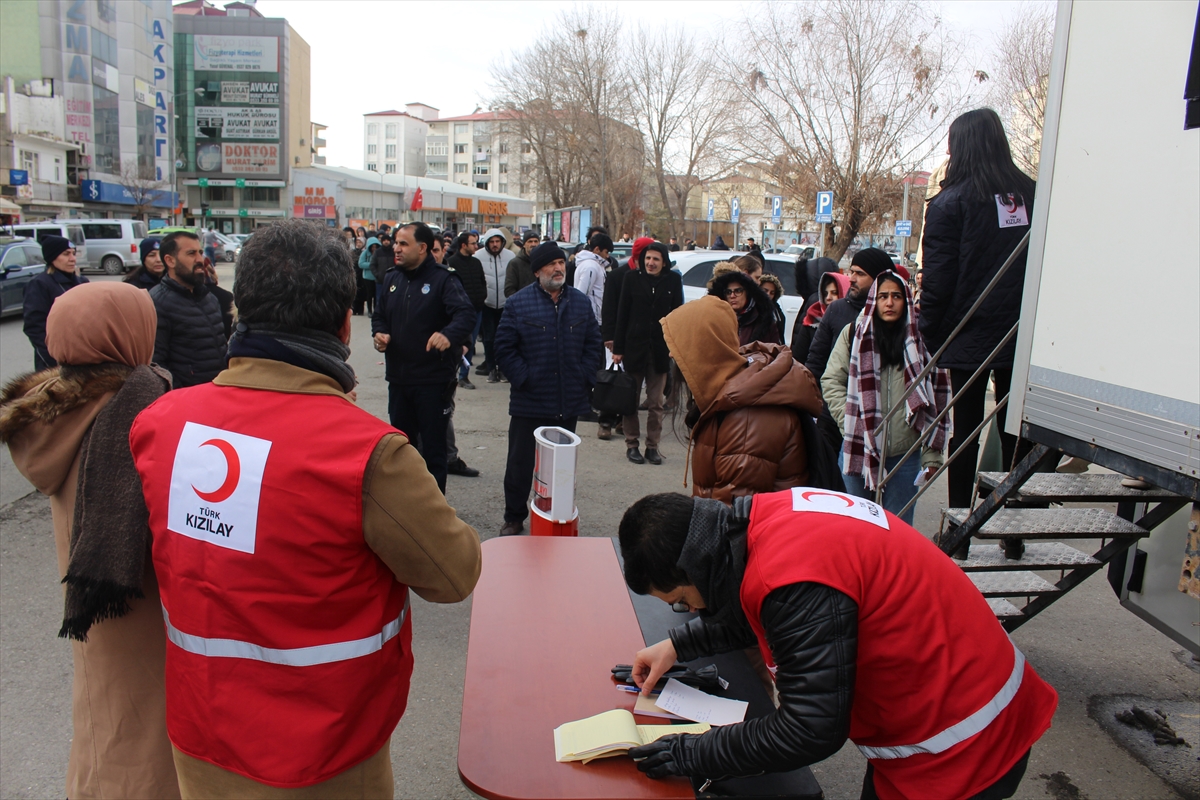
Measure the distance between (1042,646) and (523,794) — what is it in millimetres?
3543

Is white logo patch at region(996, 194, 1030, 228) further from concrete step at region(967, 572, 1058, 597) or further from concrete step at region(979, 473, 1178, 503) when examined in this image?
concrete step at region(967, 572, 1058, 597)

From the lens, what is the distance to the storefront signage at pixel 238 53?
228 ft

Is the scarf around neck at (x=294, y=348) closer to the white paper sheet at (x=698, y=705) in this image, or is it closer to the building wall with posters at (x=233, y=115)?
the white paper sheet at (x=698, y=705)

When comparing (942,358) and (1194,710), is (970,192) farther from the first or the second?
(1194,710)

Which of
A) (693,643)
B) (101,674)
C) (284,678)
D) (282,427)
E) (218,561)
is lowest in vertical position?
(101,674)

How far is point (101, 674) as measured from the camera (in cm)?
223

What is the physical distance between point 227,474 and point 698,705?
128 cm

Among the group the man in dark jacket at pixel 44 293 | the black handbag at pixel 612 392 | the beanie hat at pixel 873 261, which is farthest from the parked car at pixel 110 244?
the beanie hat at pixel 873 261

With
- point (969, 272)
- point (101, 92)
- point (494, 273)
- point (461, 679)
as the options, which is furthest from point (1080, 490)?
point (101, 92)

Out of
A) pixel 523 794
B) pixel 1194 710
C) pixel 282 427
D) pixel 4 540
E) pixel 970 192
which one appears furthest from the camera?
pixel 4 540

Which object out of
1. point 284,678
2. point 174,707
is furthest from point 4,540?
point 284,678

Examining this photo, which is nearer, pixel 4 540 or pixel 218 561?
pixel 218 561

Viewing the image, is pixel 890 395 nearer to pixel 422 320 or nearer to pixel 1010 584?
pixel 1010 584

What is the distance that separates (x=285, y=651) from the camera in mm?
1599
